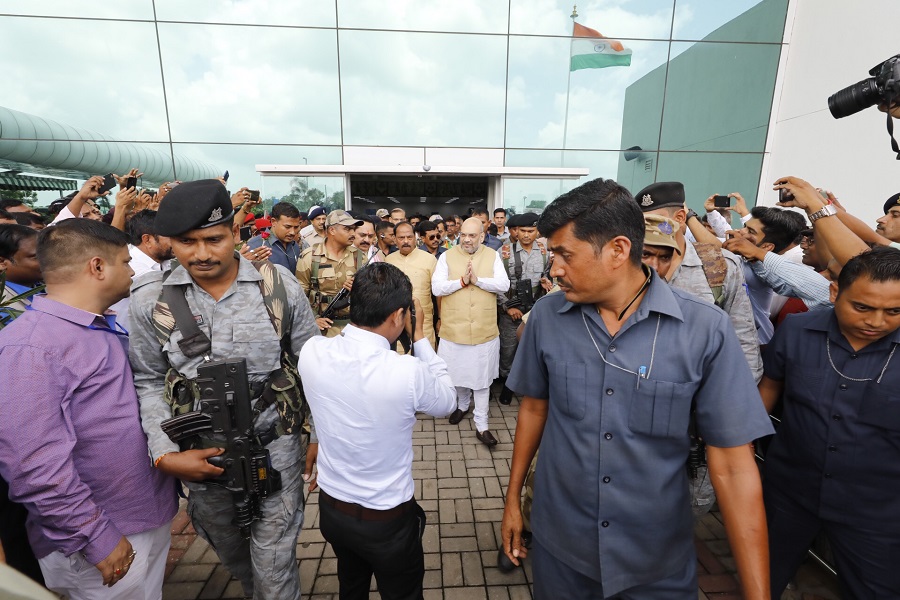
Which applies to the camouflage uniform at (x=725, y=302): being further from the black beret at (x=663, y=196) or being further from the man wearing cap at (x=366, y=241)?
the man wearing cap at (x=366, y=241)

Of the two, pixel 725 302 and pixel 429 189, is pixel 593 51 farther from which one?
pixel 725 302

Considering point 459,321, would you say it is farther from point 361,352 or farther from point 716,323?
point 716,323

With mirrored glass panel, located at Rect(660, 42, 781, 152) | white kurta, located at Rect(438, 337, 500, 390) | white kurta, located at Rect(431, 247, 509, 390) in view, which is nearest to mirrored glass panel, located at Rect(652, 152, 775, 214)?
mirrored glass panel, located at Rect(660, 42, 781, 152)

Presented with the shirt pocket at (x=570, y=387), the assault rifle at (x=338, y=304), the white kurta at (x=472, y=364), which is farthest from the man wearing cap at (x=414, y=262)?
the shirt pocket at (x=570, y=387)

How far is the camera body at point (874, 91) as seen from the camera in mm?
1857

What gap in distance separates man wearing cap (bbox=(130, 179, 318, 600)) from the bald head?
2.42 meters

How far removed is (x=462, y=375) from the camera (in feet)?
13.9

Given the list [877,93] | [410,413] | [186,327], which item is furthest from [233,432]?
[877,93]

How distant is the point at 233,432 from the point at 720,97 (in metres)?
13.0

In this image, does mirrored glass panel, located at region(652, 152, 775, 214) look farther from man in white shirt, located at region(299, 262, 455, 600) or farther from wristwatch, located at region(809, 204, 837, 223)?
man in white shirt, located at region(299, 262, 455, 600)

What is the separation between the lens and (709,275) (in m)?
2.38

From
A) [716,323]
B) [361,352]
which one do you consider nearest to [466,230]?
[361,352]

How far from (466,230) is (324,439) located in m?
2.84

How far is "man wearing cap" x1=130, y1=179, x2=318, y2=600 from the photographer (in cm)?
167
